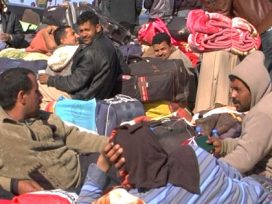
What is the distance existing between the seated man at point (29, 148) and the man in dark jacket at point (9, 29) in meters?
5.15

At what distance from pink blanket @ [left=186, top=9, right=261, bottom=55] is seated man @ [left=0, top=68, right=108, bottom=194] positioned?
2.83 metres

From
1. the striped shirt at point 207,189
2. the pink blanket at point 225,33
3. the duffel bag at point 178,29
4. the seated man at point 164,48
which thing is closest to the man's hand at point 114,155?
the striped shirt at point 207,189

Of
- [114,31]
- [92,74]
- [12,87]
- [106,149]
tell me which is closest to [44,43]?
[114,31]

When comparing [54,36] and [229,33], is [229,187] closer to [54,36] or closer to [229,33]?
[229,33]

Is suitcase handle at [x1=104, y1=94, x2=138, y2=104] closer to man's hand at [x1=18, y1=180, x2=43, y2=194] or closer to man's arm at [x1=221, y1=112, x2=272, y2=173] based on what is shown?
man's hand at [x1=18, y1=180, x2=43, y2=194]

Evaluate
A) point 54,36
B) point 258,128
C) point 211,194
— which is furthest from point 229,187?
point 54,36

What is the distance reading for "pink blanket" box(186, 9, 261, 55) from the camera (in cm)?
669

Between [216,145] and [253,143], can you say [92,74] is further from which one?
[253,143]

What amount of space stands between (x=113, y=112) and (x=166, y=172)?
305 cm

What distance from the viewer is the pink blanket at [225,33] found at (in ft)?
22.0

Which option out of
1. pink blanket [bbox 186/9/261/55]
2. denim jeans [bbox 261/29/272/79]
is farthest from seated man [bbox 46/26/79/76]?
denim jeans [bbox 261/29/272/79]

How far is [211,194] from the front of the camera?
2.67 meters

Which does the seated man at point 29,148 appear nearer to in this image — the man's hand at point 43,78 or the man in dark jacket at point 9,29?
the man's hand at point 43,78

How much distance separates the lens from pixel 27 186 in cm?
389
